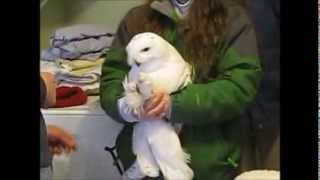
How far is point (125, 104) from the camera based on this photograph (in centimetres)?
104

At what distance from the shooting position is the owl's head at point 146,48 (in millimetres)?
1025

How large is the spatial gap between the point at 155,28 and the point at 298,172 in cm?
36

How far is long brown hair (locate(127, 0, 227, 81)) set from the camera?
105 cm

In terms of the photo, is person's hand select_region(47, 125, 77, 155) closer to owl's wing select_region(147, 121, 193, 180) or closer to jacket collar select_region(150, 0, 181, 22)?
owl's wing select_region(147, 121, 193, 180)

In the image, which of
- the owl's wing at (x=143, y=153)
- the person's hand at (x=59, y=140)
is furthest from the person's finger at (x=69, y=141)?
the owl's wing at (x=143, y=153)

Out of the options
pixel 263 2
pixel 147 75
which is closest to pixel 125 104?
pixel 147 75

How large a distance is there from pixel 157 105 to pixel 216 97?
0.10 meters

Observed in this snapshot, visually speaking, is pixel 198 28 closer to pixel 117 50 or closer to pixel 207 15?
pixel 207 15

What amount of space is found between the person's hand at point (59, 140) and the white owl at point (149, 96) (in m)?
0.11

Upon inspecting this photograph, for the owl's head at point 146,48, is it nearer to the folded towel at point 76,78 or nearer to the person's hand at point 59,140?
the folded towel at point 76,78

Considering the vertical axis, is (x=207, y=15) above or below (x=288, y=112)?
above

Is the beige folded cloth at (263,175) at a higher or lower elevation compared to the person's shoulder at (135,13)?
lower

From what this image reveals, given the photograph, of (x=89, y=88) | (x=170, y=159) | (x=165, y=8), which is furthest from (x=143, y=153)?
(x=165, y=8)

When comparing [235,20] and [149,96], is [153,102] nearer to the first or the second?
[149,96]
